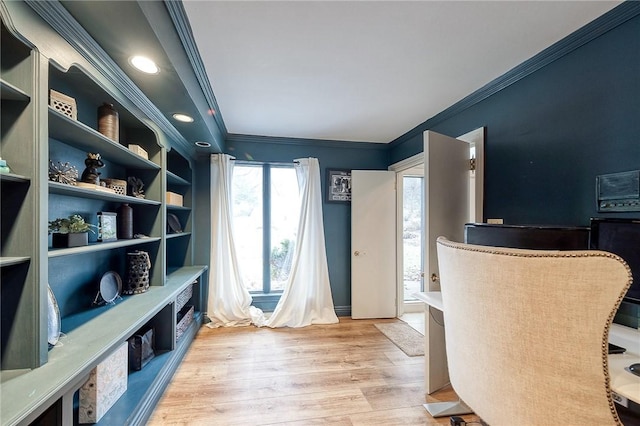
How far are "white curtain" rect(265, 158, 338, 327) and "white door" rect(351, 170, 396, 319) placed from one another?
414 mm

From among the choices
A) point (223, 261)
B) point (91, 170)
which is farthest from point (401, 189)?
point (91, 170)

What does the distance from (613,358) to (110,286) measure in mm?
2918

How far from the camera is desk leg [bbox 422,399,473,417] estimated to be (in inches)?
72.9

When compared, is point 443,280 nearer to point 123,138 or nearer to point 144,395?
point 144,395

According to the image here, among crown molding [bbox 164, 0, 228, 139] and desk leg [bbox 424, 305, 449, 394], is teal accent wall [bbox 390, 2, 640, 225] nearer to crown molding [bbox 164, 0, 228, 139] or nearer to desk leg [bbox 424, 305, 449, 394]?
desk leg [bbox 424, 305, 449, 394]

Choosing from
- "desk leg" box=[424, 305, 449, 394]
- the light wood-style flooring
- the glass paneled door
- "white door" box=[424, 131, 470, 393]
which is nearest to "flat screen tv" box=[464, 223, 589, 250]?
"white door" box=[424, 131, 470, 393]

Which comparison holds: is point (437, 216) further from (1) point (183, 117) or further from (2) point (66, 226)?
(2) point (66, 226)

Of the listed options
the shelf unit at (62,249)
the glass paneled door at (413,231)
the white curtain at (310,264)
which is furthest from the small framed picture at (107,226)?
the glass paneled door at (413,231)

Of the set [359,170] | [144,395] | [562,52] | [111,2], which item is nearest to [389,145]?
[359,170]

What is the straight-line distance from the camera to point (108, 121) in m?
1.77

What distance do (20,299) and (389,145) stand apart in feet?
12.5

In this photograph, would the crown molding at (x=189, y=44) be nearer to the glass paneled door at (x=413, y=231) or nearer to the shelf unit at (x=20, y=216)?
the shelf unit at (x=20, y=216)

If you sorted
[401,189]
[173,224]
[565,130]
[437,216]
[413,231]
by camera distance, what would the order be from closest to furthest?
1. [565,130]
2. [437,216]
3. [173,224]
4. [401,189]
5. [413,231]

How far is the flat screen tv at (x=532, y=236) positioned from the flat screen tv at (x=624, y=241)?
0.27ft
